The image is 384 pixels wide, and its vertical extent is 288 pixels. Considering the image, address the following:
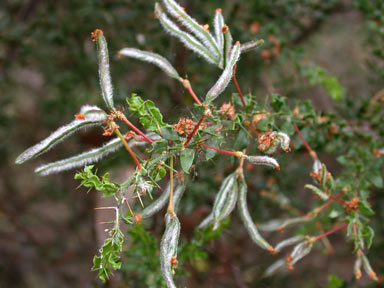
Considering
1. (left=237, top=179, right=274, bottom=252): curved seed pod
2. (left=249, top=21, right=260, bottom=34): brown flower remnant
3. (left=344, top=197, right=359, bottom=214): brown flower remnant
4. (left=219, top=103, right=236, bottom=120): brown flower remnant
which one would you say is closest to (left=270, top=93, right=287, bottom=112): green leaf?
(left=219, top=103, right=236, bottom=120): brown flower remnant

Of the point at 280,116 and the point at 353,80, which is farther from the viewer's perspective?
the point at 353,80

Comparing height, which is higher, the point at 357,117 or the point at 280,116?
the point at 280,116

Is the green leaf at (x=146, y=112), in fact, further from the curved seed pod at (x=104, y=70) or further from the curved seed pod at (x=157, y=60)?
the curved seed pod at (x=157, y=60)

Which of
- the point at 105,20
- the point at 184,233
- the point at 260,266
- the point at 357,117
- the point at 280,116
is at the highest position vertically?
the point at 105,20

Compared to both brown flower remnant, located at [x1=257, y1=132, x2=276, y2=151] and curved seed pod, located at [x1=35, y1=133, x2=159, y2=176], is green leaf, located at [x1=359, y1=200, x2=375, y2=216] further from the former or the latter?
curved seed pod, located at [x1=35, y1=133, x2=159, y2=176]

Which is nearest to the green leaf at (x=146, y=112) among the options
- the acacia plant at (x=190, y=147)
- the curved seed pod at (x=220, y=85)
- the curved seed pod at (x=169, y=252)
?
the acacia plant at (x=190, y=147)

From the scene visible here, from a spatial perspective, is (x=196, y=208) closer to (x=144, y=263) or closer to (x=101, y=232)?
(x=144, y=263)

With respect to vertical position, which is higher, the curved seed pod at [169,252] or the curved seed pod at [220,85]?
the curved seed pod at [220,85]

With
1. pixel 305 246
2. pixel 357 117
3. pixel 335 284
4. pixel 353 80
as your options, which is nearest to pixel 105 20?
pixel 357 117
